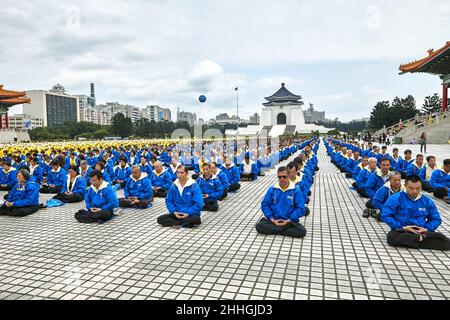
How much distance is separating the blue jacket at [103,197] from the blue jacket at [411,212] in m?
5.08

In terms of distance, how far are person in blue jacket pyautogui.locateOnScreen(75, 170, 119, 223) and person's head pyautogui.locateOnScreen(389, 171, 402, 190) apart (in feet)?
17.6

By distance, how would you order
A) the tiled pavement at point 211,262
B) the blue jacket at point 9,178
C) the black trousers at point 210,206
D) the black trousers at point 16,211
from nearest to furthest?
the tiled pavement at point 211,262 → the black trousers at point 16,211 → the black trousers at point 210,206 → the blue jacket at point 9,178

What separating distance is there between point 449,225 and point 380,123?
53.0m

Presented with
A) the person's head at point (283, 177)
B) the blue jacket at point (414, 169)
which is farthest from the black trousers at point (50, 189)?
the blue jacket at point (414, 169)

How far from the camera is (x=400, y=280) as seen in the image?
4031 millimetres

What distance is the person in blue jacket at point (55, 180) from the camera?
1076 centimetres

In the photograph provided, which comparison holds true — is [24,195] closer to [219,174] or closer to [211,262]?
[219,174]

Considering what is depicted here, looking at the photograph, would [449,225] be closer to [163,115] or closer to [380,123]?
[380,123]

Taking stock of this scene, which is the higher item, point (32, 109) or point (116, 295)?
point (32, 109)

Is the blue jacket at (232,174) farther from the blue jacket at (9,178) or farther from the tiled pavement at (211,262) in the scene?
the blue jacket at (9,178)

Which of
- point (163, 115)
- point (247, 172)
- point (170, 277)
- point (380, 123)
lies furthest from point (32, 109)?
point (170, 277)

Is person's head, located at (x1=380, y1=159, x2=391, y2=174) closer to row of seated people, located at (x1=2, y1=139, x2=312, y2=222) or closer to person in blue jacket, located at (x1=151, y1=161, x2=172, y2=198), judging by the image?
row of seated people, located at (x1=2, y1=139, x2=312, y2=222)

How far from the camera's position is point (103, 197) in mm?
6926

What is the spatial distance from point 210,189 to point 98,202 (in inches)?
102
